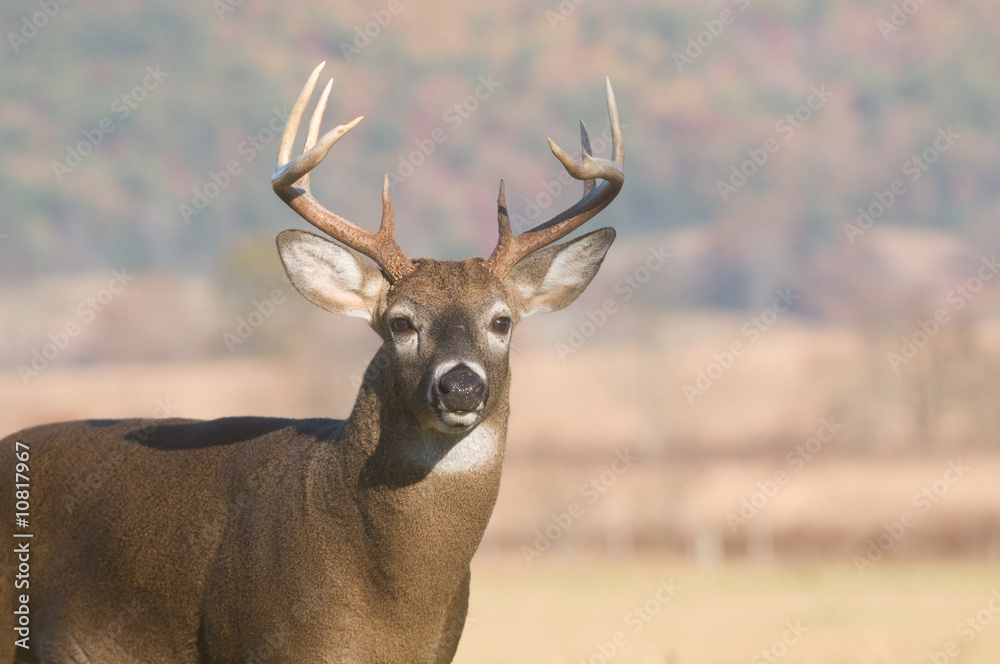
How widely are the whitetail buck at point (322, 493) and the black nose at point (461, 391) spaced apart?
0.4 inches

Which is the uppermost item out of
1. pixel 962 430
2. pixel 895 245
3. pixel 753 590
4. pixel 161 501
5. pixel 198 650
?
pixel 895 245

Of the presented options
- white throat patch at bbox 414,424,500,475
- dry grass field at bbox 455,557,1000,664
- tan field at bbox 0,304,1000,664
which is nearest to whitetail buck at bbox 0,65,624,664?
white throat patch at bbox 414,424,500,475

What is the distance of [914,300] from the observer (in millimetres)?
96312

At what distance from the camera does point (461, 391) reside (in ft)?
25.0

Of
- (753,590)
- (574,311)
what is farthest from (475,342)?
(574,311)

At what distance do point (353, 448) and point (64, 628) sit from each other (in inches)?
86.1

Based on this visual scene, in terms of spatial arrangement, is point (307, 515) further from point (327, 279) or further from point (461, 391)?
point (327, 279)

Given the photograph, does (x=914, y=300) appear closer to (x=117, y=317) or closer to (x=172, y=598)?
(x=117, y=317)

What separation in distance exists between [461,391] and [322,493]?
1210 mm

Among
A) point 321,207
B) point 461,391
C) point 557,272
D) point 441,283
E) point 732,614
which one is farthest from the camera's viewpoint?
point 732,614

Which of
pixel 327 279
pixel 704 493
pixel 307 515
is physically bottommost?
pixel 307 515

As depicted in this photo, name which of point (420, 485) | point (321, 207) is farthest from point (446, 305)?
point (321, 207)

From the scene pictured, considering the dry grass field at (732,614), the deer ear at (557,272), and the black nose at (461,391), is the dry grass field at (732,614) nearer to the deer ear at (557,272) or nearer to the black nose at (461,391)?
the deer ear at (557,272)

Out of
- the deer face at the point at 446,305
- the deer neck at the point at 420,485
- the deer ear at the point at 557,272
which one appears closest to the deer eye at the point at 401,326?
the deer face at the point at 446,305
